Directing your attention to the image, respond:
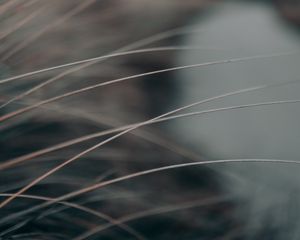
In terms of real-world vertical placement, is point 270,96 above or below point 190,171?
above

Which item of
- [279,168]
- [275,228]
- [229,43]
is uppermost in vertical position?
[229,43]

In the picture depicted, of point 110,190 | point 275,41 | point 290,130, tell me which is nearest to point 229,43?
point 275,41

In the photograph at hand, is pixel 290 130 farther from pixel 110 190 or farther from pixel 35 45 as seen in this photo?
pixel 35 45

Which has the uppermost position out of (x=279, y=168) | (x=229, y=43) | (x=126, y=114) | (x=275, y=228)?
(x=229, y=43)

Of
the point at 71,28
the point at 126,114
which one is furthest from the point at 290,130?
the point at 71,28

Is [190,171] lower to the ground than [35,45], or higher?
lower

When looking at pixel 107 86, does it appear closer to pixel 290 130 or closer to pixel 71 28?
pixel 71 28

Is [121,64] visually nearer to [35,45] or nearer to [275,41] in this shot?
[35,45]

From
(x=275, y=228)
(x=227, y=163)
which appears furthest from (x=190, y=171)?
(x=275, y=228)
